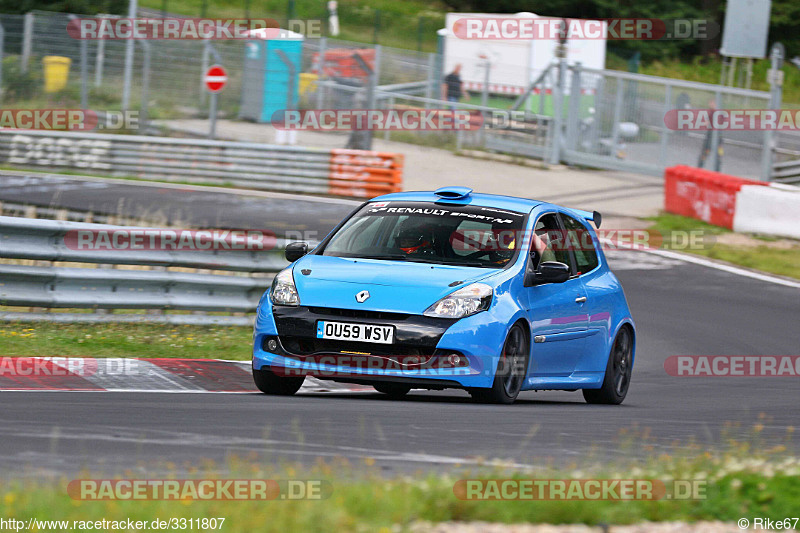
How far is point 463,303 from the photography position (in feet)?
26.0

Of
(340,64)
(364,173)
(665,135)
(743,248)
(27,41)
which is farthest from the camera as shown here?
(340,64)

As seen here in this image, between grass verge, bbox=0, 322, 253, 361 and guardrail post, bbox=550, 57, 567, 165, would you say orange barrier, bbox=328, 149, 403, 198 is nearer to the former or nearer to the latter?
guardrail post, bbox=550, 57, 567, 165

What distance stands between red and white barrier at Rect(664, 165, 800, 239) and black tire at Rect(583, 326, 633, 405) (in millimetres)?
12035

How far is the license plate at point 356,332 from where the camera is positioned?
780cm

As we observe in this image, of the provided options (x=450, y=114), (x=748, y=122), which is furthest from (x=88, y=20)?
(x=748, y=122)

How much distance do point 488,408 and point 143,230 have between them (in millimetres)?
4395

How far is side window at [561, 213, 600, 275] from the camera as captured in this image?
9.60 metres

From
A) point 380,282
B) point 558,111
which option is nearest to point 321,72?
point 558,111

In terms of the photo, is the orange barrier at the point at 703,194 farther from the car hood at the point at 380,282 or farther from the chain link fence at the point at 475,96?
the car hood at the point at 380,282

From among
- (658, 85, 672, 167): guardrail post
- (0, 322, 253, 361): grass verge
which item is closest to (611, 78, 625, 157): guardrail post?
(658, 85, 672, 167): guardrail post

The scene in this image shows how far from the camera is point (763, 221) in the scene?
70.8 ft

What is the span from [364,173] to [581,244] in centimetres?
1494

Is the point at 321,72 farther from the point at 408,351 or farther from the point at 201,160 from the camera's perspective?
the point at 408,351

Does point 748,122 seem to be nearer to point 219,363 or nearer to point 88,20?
point 88,20
